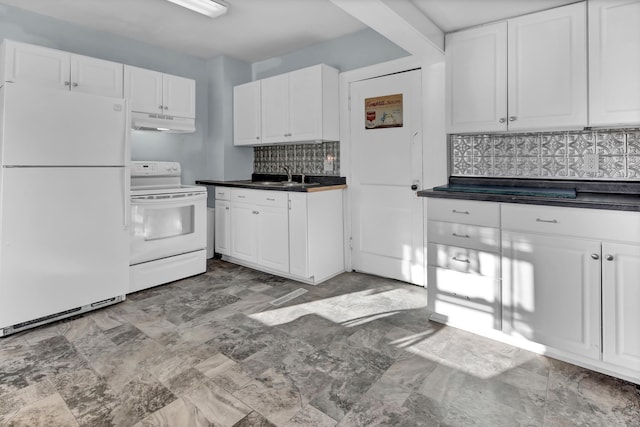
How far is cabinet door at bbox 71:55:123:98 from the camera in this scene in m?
3.23

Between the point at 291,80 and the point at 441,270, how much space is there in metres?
2.57

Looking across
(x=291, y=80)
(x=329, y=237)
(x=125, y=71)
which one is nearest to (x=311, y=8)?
(x=291, y=80)

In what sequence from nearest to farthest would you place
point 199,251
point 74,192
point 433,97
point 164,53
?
1. point 74,192
2. point 433,97
3. point 199,251
4. point 164,53

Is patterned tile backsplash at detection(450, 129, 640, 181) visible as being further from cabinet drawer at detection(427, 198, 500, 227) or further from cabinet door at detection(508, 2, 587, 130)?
cabinet drawer at detection(427, 198, 500, 227)

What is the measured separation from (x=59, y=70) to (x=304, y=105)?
87.1 inches

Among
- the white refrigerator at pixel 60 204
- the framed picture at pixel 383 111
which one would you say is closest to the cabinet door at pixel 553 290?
the framed picture at pixel 383 111

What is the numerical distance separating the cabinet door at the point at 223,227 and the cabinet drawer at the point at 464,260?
2467mm

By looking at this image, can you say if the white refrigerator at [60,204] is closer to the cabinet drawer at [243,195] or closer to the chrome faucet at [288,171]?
the cabinet drawer at [243,195]

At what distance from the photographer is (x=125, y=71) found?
3531 millimetres

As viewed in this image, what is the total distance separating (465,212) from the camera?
2.39 metres

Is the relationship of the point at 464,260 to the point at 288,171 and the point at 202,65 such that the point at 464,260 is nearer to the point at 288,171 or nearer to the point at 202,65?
the point at 288,171

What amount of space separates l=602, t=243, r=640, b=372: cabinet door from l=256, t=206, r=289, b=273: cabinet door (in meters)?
2.50

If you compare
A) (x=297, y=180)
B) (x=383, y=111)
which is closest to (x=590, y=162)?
(x=383, y=111)

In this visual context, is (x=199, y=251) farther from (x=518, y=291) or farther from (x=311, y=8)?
(x=518, y=291)
